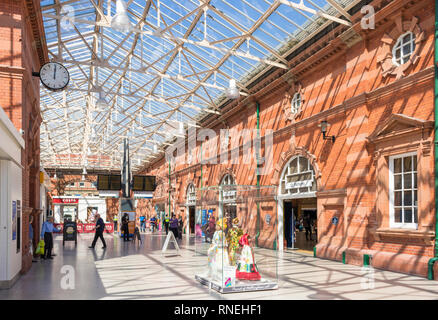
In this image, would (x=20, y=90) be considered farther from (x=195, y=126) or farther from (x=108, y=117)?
(x=108, y=117)

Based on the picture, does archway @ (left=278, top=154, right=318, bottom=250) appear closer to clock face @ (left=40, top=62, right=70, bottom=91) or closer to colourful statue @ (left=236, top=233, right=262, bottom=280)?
colourful statue @ (left=236, top=233, right=262, bottom=280)

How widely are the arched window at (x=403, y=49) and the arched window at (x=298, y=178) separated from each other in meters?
5.23

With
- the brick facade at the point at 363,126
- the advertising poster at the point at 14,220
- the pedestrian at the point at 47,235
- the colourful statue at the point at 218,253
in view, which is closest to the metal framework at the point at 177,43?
the brick facade at the point at 363,126

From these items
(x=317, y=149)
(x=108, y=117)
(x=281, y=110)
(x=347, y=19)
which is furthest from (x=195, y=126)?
(x=347, y=19)

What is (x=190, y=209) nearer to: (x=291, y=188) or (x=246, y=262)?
(x=291, y=188)

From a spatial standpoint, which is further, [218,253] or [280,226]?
[280,226]

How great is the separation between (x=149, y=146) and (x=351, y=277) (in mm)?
33345

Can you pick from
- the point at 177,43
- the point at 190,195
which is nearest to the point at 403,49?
the point at 177,43

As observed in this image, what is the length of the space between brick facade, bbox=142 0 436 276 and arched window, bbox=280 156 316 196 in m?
0.34

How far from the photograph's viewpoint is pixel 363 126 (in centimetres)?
1239

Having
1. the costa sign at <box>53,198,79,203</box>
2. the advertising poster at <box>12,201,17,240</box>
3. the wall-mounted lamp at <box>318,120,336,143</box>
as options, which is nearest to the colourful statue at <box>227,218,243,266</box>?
the advertising poster at <box>12,201,17,240</box>

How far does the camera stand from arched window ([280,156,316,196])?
50.7ft

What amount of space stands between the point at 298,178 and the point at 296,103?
2.98m

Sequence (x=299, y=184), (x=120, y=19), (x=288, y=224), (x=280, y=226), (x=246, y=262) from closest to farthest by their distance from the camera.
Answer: (x=246, y=262) → (x=120, y=19) → (x=299, y=184) → (x=280, y=226) → (x=288, y=224)
